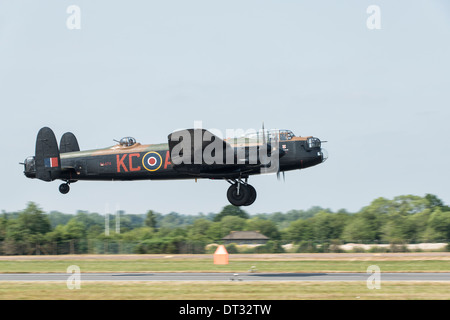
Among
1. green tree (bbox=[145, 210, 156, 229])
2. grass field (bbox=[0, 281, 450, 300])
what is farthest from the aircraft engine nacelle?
green tree (bbox=[145, 210, 156, 229])

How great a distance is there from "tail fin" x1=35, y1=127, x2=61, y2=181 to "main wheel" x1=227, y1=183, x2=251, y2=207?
8.70 meters

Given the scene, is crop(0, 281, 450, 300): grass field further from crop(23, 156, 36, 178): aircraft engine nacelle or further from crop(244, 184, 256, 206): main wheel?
crop(23, 156, 36, 178): aircraft engine nacelle

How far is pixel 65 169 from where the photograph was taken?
30578mm

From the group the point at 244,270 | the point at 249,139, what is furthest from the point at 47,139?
the point at 244,270

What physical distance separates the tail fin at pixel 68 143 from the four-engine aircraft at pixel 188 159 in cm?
85

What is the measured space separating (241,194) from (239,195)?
112mm

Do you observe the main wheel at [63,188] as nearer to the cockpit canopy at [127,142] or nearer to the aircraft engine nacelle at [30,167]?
the aircraft engine nacelle at [30,167]

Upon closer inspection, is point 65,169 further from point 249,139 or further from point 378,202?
point 378,202

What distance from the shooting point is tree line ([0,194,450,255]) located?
52659 millimetres

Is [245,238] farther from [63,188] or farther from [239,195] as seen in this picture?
[239,195]

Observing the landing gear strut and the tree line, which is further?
the tree line

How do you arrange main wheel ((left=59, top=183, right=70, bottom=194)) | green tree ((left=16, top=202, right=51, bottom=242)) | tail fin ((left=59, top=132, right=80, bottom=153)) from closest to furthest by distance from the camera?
1. main wheel ((left=59, top=183, right=70, bottom=194))
2. tail fin ((left=59, top=132, right=80, bottom=153))
3. green tree ((left=16, top=202, right=51, bottom=242))

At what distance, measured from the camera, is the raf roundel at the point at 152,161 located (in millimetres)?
29453
